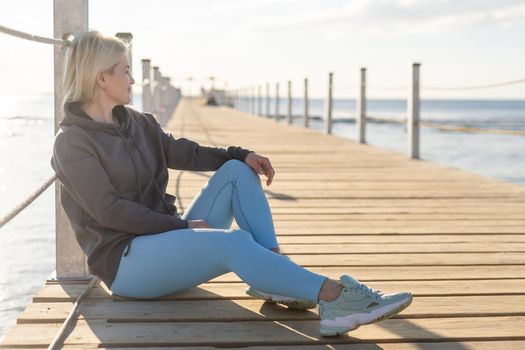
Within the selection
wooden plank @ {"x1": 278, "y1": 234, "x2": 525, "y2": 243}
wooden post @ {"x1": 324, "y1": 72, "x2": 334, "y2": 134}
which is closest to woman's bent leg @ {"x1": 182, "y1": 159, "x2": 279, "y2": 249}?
wooden plank @ {"x1": 278, "y1": 234, "x2": 525, "y2": 243}

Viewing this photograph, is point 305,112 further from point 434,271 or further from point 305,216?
point 434,271

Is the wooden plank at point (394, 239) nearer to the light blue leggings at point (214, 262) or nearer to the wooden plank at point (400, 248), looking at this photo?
the wooden plank at point (400, 248)

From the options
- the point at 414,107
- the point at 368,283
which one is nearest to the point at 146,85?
the point at 414,107

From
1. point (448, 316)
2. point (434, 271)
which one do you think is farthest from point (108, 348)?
point (434, 271)

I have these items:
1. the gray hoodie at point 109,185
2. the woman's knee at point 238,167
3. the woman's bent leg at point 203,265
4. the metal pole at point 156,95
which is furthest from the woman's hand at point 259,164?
the metal pole at point 156,95

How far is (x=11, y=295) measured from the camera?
171 inches

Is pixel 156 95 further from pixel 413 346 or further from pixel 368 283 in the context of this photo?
pixel 413 346

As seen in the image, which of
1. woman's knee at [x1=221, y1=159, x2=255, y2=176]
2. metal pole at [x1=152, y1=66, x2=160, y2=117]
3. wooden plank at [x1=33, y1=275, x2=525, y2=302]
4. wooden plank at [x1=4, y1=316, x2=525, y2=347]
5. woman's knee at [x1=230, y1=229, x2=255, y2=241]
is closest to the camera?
wooden plank at [x1=4, y1=316, x2=525, y2=347]

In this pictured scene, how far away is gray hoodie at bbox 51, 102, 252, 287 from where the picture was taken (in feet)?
6.17

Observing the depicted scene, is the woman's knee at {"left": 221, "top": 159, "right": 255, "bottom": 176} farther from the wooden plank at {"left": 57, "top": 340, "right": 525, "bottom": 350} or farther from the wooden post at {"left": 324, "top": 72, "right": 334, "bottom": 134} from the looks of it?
the wooden post at {"left": 324, "top": 72, "right": 334, "bottom": 134}

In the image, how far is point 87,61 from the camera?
1938mm

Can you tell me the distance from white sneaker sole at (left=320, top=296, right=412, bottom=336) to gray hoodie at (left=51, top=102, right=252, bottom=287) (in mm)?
475

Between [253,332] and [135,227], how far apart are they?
406mm

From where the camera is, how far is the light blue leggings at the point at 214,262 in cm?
182
